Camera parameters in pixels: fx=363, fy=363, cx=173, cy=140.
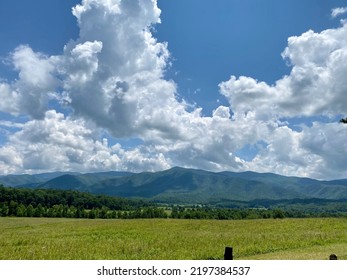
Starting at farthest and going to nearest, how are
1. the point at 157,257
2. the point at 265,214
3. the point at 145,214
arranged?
the point at 145,214 → the point at 265,214 → the point at 157,257

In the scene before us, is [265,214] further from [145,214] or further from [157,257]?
[157,257]

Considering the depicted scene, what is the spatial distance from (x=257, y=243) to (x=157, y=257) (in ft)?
40.4

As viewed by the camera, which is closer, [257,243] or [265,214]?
[257,243]

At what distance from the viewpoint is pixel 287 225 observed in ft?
192

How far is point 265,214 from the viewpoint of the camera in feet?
526

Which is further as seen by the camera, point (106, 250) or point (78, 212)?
point (78, 212)

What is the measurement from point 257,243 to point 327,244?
721 cm
